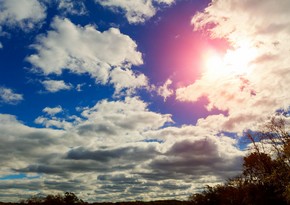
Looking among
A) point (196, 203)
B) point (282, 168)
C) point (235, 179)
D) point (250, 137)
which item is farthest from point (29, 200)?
point (282, 168)

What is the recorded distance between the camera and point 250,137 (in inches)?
2547

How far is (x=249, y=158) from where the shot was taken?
244ft

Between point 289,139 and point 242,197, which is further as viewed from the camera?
point 242,197

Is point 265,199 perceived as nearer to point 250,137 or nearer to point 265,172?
point 265,172

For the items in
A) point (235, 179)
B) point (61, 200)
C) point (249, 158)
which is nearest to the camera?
point (249, 158)

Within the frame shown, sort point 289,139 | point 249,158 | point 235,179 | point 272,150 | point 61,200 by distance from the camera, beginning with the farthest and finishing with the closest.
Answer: point 61,200
point 235,179
point 249,158
point 272,150
point 289,139

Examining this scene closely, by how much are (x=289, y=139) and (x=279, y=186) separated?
1022 cm

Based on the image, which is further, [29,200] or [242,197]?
[29,200]

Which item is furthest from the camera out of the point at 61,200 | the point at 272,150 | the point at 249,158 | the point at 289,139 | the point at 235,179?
the point at 61,200

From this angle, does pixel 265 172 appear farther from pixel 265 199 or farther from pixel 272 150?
pixel 272 150

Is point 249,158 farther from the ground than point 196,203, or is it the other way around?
point 249,158

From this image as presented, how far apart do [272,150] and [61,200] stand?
173 feet

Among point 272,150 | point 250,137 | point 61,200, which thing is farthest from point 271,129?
point 61,200

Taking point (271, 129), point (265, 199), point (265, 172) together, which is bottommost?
point (265, 199)
